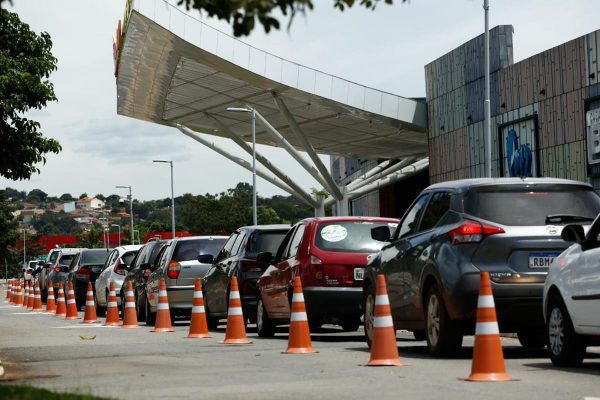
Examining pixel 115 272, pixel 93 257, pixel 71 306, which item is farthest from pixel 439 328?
pixel 93 257

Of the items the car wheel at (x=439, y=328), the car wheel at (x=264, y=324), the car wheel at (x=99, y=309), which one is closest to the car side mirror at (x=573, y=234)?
the car wheel at (x=439, y=328)

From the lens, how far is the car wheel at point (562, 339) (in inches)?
475

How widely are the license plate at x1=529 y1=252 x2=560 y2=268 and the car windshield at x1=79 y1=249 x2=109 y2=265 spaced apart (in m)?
25.3

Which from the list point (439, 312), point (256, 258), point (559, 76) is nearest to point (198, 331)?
point (256, 258)

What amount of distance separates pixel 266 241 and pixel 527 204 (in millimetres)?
8003

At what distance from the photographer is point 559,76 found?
42.4 m

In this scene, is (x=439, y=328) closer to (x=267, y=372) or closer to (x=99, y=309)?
(x=267, y=372)

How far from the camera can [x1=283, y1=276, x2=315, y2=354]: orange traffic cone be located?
14320mm

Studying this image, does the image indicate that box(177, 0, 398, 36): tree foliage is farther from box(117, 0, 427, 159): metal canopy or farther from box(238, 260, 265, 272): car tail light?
box(117, 0, 427, 159): metal canopy

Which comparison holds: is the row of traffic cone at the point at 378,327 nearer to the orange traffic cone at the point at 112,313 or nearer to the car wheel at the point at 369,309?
the orange traffic cone at the point at 112,313

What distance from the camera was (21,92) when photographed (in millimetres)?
28094

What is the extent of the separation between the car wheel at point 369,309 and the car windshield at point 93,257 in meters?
22.5

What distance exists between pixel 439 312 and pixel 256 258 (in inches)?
283

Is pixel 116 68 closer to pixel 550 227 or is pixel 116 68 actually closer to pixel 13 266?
pixel 550 227
